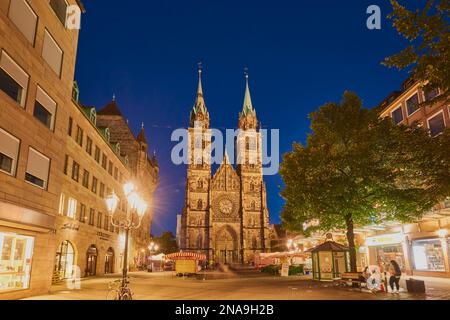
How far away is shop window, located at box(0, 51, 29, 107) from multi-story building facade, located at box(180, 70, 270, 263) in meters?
60.0

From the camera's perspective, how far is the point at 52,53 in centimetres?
1673

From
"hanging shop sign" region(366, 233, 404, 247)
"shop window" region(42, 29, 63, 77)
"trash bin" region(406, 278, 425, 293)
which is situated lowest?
"trash bin" region(406, 278, 425, 293)

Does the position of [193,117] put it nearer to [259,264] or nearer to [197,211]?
[197,211]

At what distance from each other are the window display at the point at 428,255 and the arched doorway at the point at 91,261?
27.3 meters

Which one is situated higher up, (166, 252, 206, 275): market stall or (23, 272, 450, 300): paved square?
(166, 252, 206, 275): market stall

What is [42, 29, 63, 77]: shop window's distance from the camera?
52.9 ft

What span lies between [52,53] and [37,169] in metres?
5.73

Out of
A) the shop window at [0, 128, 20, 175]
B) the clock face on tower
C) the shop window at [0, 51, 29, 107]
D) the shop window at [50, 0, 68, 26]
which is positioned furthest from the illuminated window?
the clock face on tower

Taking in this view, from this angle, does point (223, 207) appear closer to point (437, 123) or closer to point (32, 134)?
point (437, 123)

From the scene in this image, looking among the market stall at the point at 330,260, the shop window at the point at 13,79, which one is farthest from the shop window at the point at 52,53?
the market stall at the point at 330,260

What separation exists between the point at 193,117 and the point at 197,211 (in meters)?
23.6

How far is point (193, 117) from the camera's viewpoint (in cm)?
8500

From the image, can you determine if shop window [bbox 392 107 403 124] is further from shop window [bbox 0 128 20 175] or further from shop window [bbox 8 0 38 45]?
shop window [bbox 0 128 20 175]
